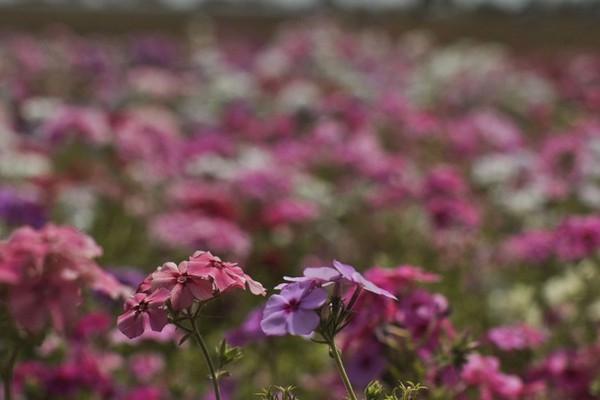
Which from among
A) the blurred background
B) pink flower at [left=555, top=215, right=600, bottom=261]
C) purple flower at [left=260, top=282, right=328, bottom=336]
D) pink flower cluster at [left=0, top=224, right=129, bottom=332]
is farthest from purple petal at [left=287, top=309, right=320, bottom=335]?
the blurred background

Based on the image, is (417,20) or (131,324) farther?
(417,20)

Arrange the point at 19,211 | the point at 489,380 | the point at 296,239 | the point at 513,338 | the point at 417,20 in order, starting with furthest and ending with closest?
the point at 417,20, the point at 296,239, the point at 19,211, the point at 513,338, the point at 489,380

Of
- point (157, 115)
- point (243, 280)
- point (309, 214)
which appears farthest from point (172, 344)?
point (157, 115)

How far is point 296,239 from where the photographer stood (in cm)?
546

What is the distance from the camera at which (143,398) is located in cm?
251

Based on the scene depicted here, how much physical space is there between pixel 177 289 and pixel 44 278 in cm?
23

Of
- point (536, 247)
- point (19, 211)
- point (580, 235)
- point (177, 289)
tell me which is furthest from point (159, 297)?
point (536, 247)

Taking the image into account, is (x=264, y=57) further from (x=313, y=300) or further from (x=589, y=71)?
(x=313, y=300)

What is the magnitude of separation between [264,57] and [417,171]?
581 cm

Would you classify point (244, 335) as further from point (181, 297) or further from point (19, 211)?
point (19, 211)

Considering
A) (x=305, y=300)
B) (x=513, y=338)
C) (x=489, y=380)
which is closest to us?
(x=305, y=300)

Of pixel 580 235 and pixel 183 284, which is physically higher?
pixel 183 284

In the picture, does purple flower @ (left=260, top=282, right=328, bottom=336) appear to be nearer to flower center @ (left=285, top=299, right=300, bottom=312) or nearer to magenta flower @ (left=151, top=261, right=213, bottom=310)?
flower center @ (left=285, top=299, right=300, bottom=312)

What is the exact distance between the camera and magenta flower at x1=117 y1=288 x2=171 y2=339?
154 centimetres
